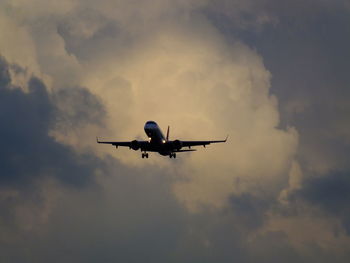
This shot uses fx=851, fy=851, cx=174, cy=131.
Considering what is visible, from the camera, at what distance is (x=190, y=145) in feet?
542

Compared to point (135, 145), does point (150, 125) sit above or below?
below

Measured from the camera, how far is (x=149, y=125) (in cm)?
15200

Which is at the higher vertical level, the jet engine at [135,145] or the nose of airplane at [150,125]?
the jet engine at [135,145]

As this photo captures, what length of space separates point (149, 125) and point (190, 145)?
619 inches

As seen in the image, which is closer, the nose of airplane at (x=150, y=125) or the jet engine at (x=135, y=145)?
the nose of airplane at (x=150, y=125)

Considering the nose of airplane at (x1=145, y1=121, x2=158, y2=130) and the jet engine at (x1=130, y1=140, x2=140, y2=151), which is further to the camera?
the jet engine at (x1=130, y1=140, x2=140, y2=151)

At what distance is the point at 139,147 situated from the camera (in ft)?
523

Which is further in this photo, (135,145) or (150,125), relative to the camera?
(135,145)

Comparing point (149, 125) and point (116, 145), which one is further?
point (116, 145)

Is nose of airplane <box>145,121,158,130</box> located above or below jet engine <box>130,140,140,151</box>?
below

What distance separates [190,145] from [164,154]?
22.2 feet

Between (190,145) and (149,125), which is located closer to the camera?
(149,125)

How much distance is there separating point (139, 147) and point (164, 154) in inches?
200
